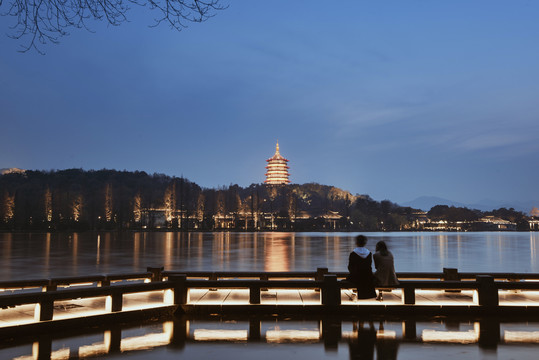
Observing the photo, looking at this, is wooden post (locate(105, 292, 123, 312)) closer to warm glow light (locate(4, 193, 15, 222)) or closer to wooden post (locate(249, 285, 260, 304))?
wooden post (locate(249, 285, 260, 304))

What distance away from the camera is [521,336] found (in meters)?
10.1

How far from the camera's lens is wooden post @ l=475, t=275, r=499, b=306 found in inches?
487

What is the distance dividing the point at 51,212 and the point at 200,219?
188ft

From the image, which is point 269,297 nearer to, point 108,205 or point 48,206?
point 108,205

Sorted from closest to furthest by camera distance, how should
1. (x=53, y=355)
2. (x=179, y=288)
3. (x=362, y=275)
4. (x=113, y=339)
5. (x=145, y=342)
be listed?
(x=53, y=355), (x=145, y=342), (x=113, y=339), (x=362, y=275), (x=179, y=288)

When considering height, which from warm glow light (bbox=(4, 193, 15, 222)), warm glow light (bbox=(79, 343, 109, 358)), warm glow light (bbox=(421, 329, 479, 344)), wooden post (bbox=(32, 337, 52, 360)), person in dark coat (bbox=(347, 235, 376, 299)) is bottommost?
warm glow light (bbox=(421, 329, 479, 344))

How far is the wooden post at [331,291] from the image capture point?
1235 centimetres

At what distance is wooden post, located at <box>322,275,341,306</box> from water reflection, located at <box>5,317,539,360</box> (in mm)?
664

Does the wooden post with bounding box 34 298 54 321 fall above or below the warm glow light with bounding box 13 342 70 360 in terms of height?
above

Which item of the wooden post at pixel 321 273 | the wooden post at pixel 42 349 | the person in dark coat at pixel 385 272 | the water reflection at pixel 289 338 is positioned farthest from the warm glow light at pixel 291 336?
the wooden post at pixel 321 273

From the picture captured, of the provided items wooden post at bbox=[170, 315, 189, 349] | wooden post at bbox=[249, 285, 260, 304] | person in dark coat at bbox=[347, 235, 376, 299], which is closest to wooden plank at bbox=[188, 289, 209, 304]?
wooden post at bbox=[170, 315, 189, 349]

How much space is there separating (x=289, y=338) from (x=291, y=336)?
20 cm

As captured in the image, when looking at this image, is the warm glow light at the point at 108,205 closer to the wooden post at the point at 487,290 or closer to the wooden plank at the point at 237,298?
the wooden plank at the point at 237,298

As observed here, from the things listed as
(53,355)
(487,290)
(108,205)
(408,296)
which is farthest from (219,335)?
(108,205)
